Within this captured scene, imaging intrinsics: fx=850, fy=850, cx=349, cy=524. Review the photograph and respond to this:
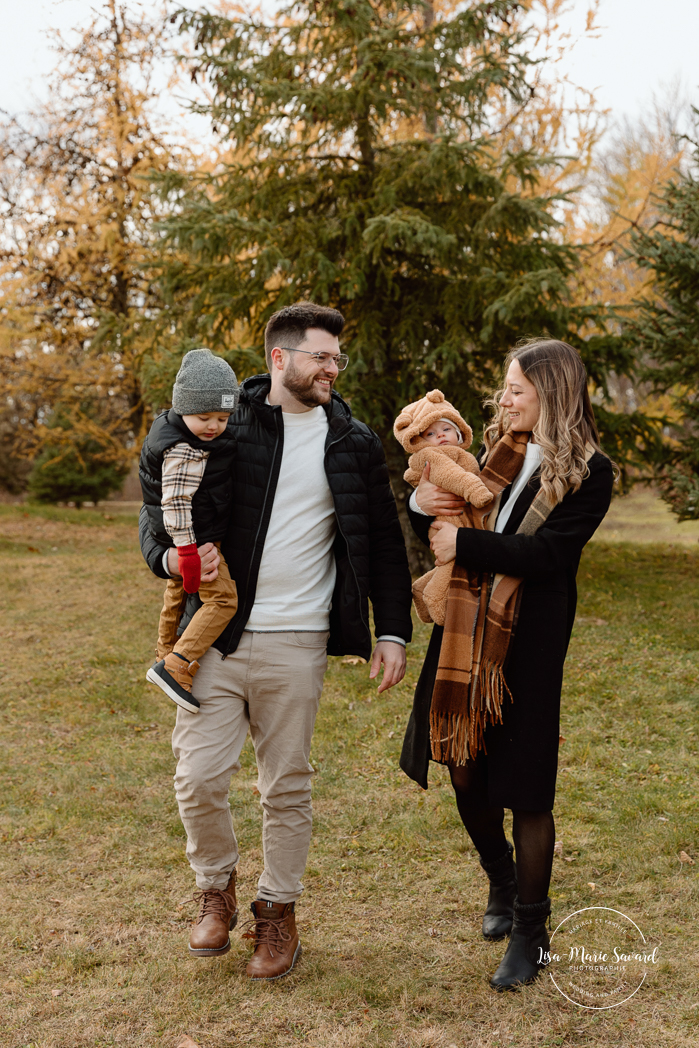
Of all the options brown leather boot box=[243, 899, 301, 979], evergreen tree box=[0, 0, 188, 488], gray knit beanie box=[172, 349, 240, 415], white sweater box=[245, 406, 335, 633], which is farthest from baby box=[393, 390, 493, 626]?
evergreen tree box=[0, 0, 188, 488]

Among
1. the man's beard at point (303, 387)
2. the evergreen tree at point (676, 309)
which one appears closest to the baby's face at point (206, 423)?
the man's beard at point (303, 387)

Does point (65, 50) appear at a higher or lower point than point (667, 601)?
higher

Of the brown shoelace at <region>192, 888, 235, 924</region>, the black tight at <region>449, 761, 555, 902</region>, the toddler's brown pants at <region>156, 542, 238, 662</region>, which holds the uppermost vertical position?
the toddler's brown pants at <region>156, 542, 238, 662</region>

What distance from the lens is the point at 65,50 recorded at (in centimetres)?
1398

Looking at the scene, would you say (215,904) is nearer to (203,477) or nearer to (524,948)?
(524,948)

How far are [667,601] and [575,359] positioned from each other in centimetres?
661

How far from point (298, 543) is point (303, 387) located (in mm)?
535

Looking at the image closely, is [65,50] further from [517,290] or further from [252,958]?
[252,958]

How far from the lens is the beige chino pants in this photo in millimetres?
2854

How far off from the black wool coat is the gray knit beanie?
34.5 inches

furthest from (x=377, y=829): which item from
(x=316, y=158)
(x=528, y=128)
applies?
(x=528, y=128)

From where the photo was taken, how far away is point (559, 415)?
8.82 feet

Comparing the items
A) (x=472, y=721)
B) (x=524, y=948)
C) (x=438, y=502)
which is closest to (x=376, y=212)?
(x=438, y=502)

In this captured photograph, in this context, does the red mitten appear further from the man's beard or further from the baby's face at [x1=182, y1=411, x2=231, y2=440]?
the man's beard
